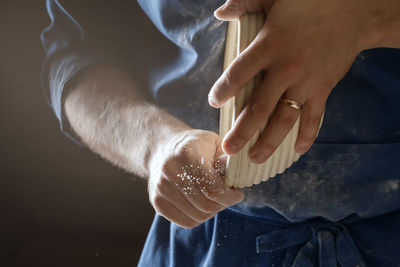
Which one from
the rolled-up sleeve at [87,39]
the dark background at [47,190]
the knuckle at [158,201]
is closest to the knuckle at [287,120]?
the knuckle at [158,201]

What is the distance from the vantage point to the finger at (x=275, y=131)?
36 cm

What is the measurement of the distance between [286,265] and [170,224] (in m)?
0.20

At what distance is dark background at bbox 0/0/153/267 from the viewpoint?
112 cm

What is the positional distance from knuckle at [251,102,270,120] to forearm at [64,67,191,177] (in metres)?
0.23

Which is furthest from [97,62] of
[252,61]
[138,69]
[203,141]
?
[252,61]

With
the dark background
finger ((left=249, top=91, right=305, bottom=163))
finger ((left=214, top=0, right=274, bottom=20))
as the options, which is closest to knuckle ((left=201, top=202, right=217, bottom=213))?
finger ((left=249, top=91, right=305, bottom=163))

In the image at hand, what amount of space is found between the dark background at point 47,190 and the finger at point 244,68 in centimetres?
87

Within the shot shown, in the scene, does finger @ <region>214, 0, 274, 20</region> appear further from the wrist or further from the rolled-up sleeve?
the rolled-up sleeve

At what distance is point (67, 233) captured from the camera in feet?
4.11

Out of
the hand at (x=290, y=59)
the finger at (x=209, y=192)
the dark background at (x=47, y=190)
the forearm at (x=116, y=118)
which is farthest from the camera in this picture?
the dark background at (x=47, y=190)

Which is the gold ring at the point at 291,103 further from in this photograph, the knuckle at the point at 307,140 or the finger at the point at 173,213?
the finger at the point at 173,213

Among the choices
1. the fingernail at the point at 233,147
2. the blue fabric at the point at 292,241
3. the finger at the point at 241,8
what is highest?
the finger at the point at 241,8

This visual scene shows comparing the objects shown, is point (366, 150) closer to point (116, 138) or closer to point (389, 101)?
point (389, 101)

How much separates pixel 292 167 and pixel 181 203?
14 cm
